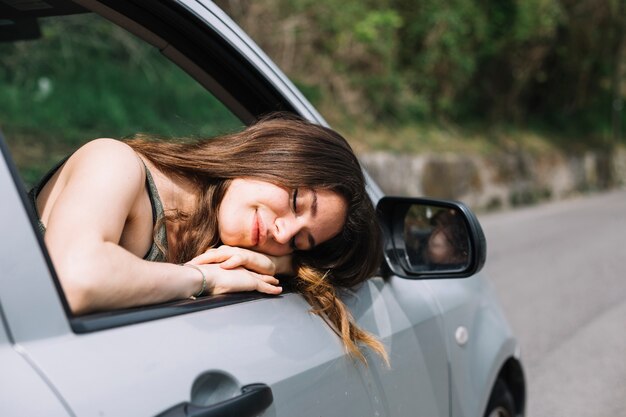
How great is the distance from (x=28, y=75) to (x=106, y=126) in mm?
1232

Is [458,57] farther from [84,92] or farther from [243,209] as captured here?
[243,209]

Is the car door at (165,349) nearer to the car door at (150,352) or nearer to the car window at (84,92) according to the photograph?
the car door at (150,352)

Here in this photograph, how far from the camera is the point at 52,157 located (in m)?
9.56

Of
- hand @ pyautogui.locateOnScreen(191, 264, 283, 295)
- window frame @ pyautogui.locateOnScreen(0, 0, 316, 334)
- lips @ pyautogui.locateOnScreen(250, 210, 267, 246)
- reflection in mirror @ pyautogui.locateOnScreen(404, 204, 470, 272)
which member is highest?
window frame @ pyautogui.locateOnScreen(0, 0, 316, 334)

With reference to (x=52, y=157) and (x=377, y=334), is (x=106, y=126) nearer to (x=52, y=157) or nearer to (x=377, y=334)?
(x=52, y=157)

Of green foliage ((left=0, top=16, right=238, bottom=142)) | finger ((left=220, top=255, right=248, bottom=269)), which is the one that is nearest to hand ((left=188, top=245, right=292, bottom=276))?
finger ((left=220, top=255, right=248, bottom=269))

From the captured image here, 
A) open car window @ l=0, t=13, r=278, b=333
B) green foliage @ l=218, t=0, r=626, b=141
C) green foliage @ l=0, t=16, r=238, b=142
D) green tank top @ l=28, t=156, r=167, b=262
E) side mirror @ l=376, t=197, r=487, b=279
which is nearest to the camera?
green tank top @ l=28, t=156, r=167, b=262

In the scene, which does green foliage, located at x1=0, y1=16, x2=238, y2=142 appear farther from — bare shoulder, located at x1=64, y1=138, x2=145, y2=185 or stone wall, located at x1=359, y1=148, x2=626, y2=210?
bare shoulder, located at x1=64, y1=138, x2=145, y2=185

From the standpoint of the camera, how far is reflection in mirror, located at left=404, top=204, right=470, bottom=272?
98.5 inches

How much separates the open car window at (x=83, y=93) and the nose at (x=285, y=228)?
7146 mm

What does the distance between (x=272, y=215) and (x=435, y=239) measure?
707mm

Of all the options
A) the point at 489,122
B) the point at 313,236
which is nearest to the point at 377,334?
the point at 313,236

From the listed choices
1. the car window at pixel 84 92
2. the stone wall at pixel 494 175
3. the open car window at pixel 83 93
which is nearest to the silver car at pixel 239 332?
the open car window at pixel 83 93

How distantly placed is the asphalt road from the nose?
3.46 m
